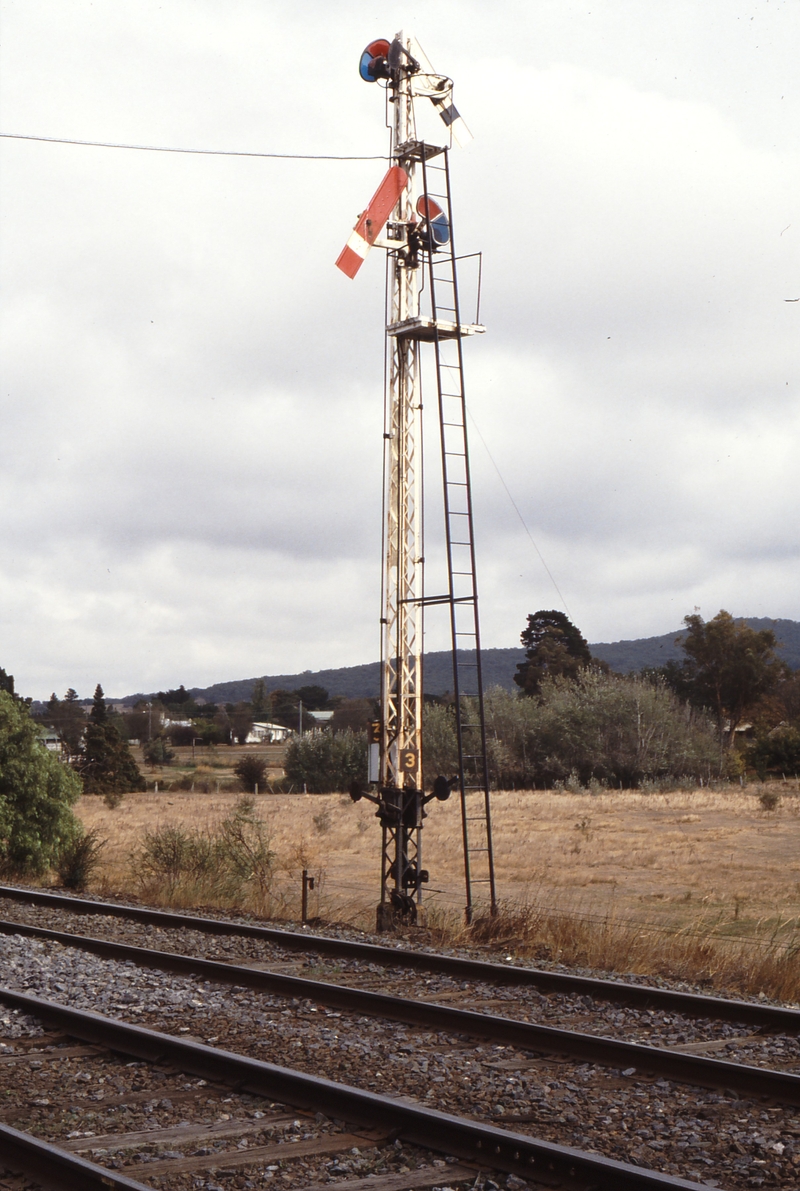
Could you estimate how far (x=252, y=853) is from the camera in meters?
20.4

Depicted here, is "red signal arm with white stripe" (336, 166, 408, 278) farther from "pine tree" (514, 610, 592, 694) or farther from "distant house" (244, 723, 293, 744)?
"distant house" (244, 723, 293, 744)

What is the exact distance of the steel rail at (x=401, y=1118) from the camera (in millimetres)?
5180

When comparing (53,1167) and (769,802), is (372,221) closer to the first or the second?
(53,1167)

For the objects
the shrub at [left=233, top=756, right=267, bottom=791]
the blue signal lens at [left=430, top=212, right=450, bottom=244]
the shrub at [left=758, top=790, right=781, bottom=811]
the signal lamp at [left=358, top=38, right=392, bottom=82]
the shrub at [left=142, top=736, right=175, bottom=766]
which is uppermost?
the signal lamp at [left=358, top=38, right=392, bottom=82]

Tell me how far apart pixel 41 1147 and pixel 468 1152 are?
205 cm

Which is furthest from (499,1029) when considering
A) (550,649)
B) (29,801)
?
(550,649)

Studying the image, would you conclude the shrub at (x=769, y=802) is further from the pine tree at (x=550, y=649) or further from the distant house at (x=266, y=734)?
the distant house at (x=266, y=734)

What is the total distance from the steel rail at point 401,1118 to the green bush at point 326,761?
204ft

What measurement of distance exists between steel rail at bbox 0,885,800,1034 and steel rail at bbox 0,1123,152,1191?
528 centimetres

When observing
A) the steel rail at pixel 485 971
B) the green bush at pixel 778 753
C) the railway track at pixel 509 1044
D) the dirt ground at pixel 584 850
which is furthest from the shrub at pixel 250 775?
the railway track at pixel 509 1044

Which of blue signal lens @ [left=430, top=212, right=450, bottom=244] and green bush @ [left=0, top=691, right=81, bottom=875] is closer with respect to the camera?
blue signal lens @ [left=430, top=212, right=450, bottom=244]

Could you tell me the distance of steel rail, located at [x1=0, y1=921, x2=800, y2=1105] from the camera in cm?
689

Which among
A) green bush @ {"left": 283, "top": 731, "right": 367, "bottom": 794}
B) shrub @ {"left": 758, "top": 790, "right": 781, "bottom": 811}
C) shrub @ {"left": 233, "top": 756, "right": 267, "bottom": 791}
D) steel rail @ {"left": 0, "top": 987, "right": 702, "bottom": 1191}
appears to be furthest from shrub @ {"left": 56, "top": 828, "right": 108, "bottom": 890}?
shrub @ {"left": 233, "top": 756, "right": 267, "bottom": 791}

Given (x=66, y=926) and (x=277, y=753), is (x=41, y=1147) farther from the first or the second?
(x=277, y=753)
